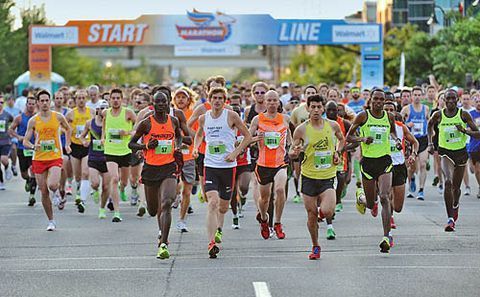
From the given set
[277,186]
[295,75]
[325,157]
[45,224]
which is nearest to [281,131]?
[277,186]

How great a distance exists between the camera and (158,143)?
44.7 ft

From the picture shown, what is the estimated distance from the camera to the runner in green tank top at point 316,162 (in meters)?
13.3

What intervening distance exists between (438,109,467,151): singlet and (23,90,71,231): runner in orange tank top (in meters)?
4.97

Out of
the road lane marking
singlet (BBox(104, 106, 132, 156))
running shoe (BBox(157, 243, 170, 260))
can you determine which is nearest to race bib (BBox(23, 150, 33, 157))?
singlet (BBox(104, 106, 132, 156))

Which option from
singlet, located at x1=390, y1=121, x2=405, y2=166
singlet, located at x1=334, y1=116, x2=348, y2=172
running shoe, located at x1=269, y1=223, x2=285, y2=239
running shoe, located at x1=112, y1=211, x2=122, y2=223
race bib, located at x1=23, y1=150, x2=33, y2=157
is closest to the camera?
singlet, located at x1=390, y1=121, x2=405, y2=166

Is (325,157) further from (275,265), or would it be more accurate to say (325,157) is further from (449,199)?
(449,199)

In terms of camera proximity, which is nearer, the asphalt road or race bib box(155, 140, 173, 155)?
Result: the asphalt road

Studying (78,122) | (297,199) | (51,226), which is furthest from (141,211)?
(297,199)

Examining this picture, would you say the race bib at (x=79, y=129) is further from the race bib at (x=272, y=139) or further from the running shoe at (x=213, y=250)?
the running shoe at (x=213, y=250)

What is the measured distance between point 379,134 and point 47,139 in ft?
16.1

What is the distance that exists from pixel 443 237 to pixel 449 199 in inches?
34.8

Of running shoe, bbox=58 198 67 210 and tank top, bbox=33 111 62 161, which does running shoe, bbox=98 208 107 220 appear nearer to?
tank top, bbox=33 111 62 161

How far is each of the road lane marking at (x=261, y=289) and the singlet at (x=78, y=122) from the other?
9.08 metres

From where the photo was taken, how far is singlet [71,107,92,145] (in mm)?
19875
